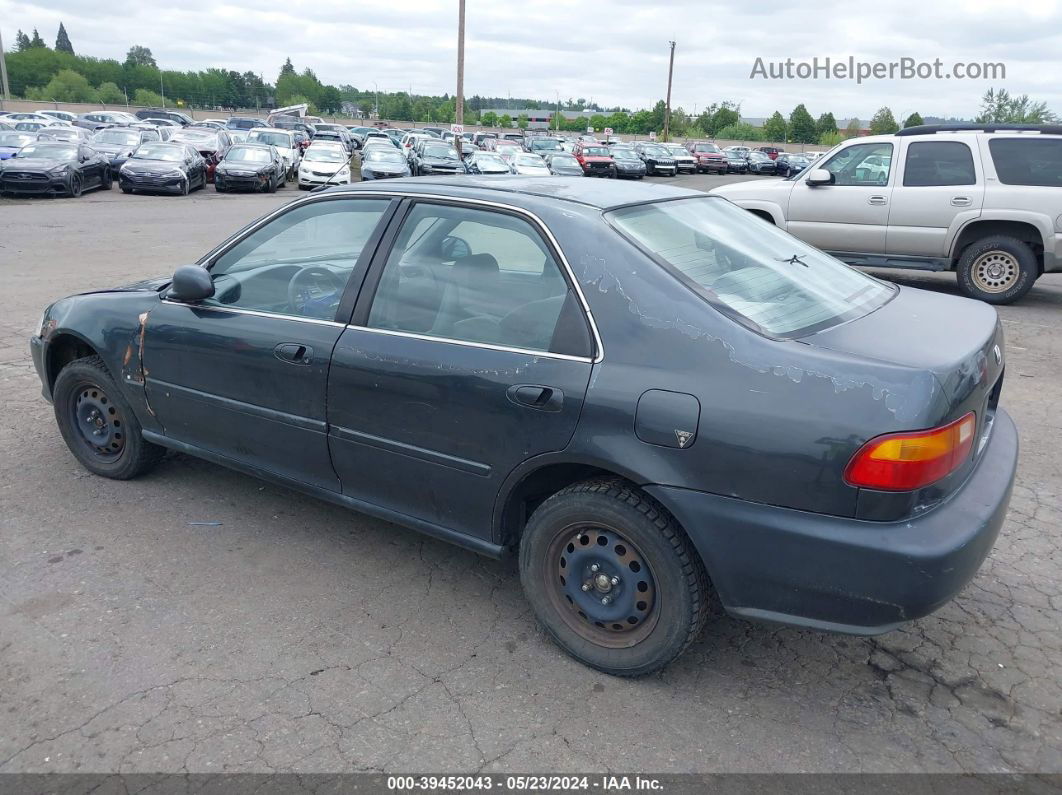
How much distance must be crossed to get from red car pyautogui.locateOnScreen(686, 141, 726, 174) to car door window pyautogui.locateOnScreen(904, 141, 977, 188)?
36.6 m

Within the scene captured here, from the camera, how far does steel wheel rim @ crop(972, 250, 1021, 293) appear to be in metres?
9.76

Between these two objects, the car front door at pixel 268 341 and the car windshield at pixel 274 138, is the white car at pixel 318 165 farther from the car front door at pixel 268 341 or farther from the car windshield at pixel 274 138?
the car front door at pixel 268 341

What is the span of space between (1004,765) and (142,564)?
3383 millimetres

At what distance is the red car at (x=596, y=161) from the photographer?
34969mm

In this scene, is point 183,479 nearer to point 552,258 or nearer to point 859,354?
point 552,258

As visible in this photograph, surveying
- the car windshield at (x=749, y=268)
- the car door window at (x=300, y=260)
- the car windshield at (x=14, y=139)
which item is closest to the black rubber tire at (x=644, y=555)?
the car windshield at (x=749, y=268)

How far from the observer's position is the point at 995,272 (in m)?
9.88

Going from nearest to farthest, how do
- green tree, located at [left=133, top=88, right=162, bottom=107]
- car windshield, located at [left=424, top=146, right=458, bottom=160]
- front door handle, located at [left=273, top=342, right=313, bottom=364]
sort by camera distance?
1. front door handle, located at [left=273, top=342, right=313, bottom=364]
2. car windshield, located at [left=424, top=146, right=458, bottom=160]
3. green tree, located at [left=133, top=88, right=162, bottom=107]

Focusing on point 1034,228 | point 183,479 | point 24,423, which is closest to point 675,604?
point 183,479

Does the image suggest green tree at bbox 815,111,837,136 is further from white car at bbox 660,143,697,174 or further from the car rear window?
the car rear window

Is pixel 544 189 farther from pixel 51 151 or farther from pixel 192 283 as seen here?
pixel 51 151

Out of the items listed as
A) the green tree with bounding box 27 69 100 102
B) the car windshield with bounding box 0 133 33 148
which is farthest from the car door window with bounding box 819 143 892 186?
the green tree with bounding box 27 69 100 102

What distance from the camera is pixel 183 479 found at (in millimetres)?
4668

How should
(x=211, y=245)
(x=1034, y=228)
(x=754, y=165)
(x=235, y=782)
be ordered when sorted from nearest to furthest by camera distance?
1. (x=235, y=782)
2. (x=1034, y=228)
3. (x=211, y=245)
4. (x=754, y=165)
